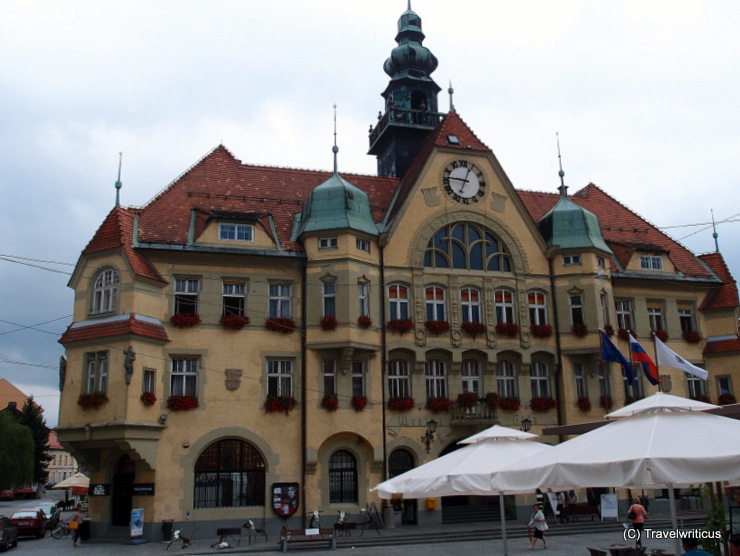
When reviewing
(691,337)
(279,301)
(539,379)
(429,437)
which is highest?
(279,301)

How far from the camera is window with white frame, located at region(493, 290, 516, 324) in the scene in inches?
1332

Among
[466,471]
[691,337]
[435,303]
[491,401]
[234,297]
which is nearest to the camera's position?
[466,471]

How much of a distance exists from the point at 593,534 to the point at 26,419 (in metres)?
69.0

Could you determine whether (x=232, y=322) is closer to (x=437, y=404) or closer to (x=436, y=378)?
(x=436, y=378)

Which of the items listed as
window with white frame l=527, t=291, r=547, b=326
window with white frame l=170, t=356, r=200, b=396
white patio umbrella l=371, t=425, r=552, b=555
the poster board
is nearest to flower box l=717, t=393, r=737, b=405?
window with white frame l=527, t=291, r=547, b=326

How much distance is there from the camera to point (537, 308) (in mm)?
34531

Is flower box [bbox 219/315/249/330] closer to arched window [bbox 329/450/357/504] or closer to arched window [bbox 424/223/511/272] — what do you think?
arched window [bbox 329/450/357/504]

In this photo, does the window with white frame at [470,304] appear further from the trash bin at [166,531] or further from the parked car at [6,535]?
the parked car at [6,535]

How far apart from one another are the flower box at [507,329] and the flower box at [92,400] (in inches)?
657

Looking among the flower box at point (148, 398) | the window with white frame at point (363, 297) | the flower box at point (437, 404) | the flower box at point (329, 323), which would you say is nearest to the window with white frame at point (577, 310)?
the flower box at point (437, 404)

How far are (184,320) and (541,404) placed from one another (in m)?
15.9

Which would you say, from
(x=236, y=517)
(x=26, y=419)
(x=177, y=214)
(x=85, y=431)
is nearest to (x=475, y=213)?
(x=177, y=214)

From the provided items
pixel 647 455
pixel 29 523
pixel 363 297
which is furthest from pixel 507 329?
pixel 647 455

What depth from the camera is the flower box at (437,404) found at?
31.6 m
